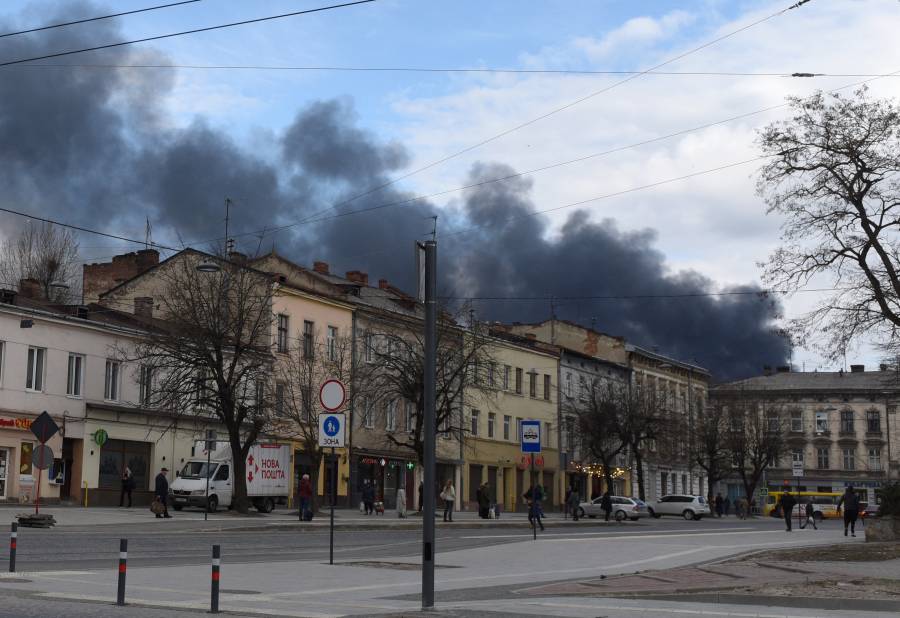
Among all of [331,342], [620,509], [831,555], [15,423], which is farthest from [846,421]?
[831,555]

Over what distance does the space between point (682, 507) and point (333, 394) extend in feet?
188

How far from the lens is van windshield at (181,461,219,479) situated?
47719 mm

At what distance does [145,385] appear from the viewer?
51031 millimetres

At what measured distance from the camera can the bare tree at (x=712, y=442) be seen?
90.4 meters

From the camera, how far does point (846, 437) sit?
117 metres

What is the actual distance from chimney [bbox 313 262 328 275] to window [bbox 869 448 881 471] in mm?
66048

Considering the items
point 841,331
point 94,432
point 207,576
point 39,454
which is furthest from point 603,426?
point 207,576

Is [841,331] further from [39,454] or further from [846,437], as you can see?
[846,437]

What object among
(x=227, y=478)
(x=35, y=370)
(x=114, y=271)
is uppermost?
(x=114, y=271)

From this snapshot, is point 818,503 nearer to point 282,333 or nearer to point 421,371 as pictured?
point 421,371

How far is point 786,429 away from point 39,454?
93.5 m

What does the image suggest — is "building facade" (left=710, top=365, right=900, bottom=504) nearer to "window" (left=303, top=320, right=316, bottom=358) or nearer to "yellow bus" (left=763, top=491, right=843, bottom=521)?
"yellow bus" (left=763, top=491, right=843, bottom=521)

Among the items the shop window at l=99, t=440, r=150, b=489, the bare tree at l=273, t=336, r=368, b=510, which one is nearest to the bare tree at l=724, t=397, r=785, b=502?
the bare tree at l=273, t=336, r=368, b=510

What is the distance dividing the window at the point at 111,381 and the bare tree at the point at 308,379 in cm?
681
